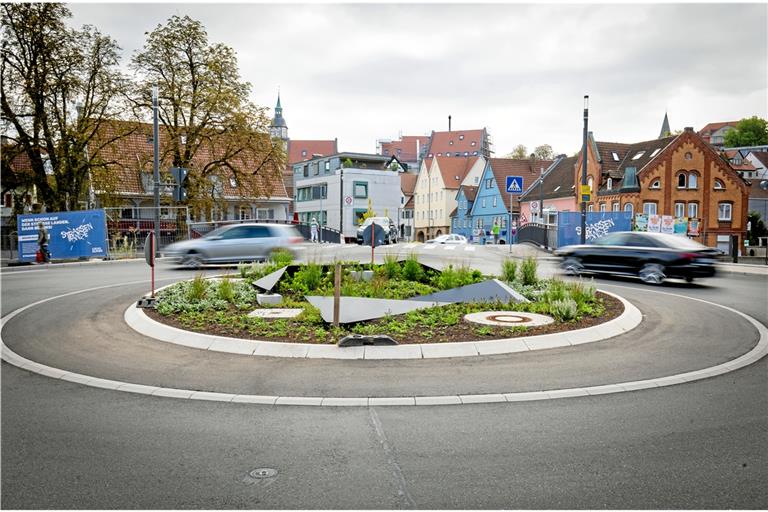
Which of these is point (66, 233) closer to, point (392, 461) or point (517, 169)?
point (392, 461)

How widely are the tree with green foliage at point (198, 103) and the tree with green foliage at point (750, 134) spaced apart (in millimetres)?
102642

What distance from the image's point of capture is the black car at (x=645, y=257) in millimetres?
15773

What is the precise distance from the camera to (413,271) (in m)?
13.9

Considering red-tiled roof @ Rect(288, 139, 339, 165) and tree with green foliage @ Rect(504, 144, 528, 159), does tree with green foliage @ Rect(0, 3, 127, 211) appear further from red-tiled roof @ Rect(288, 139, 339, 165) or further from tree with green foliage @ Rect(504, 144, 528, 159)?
red-tiled roof @ Rect(288, 139, 339, 165)

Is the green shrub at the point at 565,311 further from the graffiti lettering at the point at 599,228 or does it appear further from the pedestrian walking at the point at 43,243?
the graffiti lettering at the point at 599,228

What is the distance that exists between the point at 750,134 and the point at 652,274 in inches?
4329

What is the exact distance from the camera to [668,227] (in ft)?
116

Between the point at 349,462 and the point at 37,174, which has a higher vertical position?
the point at 37,174

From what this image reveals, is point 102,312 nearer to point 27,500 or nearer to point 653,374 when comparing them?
point 27,500

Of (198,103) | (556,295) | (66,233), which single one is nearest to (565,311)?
(556,295)

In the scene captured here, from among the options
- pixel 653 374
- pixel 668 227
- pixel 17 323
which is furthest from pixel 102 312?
pixel 668 227

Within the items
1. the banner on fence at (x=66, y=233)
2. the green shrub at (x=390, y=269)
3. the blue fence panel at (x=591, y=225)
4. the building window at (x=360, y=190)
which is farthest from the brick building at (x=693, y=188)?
the green shrub at (x=390, y=269)

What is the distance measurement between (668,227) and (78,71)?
35.6 m

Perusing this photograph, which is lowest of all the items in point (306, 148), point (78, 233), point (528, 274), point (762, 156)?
point (528, 274)
